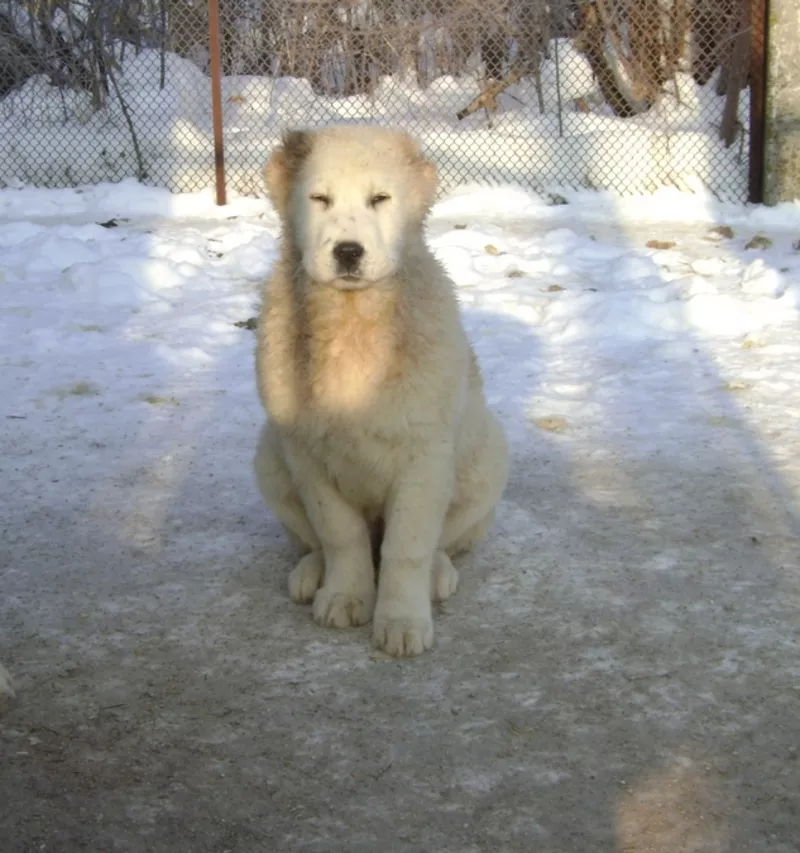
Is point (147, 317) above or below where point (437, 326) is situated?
below

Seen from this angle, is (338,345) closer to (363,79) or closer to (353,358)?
(353,358)

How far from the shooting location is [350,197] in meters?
3.32

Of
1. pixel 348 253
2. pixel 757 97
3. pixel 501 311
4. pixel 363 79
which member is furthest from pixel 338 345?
pixel 363 79

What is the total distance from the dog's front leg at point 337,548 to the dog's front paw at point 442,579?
19 cm

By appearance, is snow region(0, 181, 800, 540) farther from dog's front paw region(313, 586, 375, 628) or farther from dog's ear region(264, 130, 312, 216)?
dog's ear region(264, 130, 312, 216)

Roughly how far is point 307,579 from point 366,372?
68 centimetres

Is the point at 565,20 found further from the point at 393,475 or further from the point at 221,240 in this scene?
the point at 393,475

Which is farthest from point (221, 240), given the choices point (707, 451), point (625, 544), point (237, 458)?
point (625, 544)

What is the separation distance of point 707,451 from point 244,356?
2.51 meters

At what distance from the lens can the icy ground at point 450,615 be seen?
102 inches

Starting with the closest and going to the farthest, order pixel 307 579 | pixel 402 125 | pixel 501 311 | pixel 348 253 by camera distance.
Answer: pixel 348 253
pixel 307 579
pixel 501 311
pixel 402 125

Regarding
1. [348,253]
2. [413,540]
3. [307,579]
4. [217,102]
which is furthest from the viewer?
[217,102]

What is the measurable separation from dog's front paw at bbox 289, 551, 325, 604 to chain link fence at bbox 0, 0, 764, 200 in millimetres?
8357

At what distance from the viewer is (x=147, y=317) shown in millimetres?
7027
